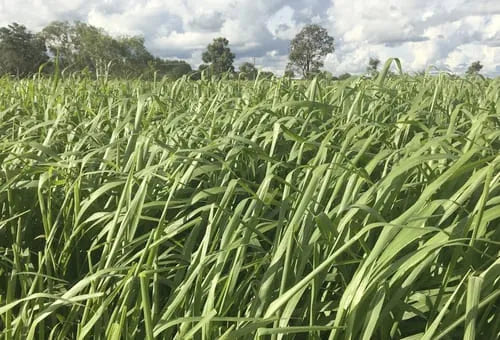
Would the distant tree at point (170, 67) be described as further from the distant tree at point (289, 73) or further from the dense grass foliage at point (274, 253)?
the dense grass foliage at point (274, 253)

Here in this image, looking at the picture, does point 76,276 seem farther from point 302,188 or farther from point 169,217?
point 302,188

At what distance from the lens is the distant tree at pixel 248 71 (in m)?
3.70

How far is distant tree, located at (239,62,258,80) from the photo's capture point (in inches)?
146

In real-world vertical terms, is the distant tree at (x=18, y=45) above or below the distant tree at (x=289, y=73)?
above

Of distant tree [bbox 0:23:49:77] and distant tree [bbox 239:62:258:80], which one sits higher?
distant tree [bbox 0:23:49:77]

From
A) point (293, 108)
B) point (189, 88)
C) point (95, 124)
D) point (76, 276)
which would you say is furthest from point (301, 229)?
point (189, 88)

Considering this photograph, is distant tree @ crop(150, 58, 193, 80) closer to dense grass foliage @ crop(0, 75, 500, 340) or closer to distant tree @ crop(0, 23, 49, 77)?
dense grass foliage @ crop(0, 75, 500, 340)

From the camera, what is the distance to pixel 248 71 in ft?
12.6

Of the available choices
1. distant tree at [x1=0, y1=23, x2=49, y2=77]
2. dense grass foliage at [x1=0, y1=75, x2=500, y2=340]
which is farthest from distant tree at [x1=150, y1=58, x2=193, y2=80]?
distant tree at [x1=0, y1=23, x2=49, y2=77]

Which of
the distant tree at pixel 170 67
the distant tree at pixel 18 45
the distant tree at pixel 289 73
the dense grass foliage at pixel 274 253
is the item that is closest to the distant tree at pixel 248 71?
the distant tree at pixel 289 73

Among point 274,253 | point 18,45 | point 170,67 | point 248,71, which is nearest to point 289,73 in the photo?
point 248,71

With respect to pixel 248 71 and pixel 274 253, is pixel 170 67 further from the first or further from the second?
pixel 274 253

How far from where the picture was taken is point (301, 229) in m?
1.08

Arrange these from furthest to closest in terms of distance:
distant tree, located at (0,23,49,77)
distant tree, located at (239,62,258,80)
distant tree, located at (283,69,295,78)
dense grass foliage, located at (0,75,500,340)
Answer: distant tree, located at (0,23,49,77), distant tree, located at (239,62,258,80), distant tree, located at (283,69,295,78), dense grass foliage, located at (0,75,500,340)
